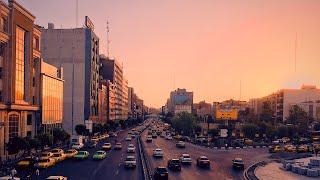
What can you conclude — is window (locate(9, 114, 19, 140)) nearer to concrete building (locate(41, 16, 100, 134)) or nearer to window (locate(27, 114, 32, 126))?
window (locate(27, 114, 32, 126))

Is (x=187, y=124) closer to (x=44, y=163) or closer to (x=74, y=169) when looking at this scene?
(x=74, y=169)

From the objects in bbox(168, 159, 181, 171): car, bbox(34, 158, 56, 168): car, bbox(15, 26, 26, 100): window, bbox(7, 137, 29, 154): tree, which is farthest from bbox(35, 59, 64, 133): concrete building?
bbox(168, 159, 181, 171): car

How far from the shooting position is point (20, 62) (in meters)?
69.6

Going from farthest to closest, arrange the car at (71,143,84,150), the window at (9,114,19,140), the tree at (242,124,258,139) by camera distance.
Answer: the tree at (242,124,258,139) < the car at (71,143,84,150) < the window at (9,114,19,140)

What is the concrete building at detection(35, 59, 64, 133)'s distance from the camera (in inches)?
3273

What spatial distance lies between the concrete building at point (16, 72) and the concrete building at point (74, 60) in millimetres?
55631

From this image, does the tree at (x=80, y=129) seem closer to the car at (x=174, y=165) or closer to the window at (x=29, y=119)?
the window at (x=29, y=119)

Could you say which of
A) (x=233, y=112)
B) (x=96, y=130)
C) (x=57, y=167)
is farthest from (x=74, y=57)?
(x=57, y=167)

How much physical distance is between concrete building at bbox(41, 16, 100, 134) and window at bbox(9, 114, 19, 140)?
64.8 metres

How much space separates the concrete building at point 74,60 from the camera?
5310 inches

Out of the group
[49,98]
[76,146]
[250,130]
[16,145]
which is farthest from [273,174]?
[250,130]

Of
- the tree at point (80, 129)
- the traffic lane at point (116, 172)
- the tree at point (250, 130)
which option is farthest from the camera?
the tree at point (250, 130)

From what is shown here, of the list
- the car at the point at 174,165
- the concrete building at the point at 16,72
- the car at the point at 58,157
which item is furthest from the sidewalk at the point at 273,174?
the concrete building at the point at 16,72

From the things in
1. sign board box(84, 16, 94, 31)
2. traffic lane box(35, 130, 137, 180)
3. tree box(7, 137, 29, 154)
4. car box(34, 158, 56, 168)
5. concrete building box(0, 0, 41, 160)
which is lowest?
traffic lane box(35, 130, 137, 180)
